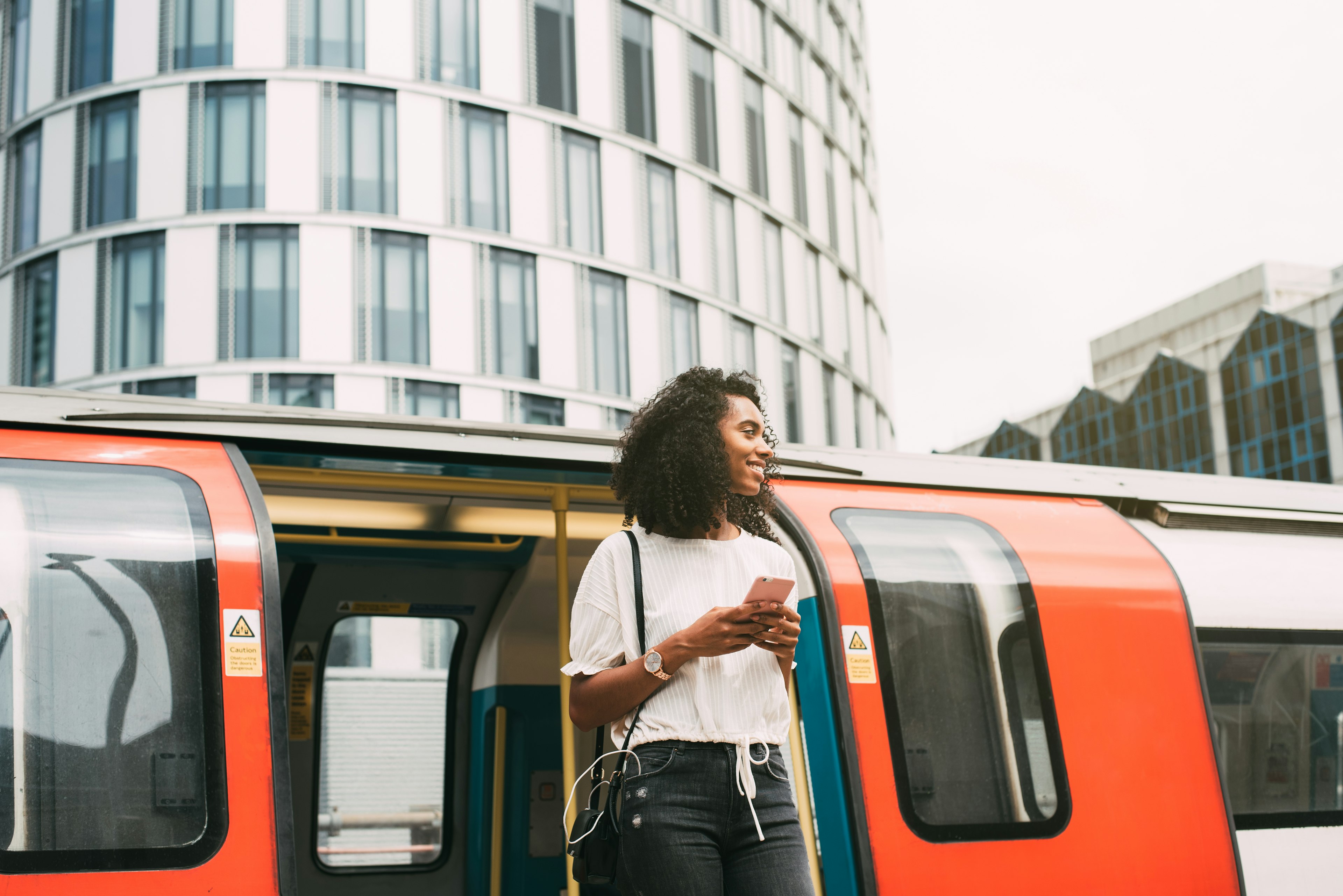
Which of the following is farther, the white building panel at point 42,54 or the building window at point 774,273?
the building window at point 774,273

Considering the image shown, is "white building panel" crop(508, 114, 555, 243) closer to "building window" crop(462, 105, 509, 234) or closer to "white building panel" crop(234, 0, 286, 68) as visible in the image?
"building window" crop(462, 105, 509, 234)

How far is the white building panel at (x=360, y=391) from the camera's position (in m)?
20.0

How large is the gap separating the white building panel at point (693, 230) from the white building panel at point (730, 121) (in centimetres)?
89

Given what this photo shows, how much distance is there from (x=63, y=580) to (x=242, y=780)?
0.64m

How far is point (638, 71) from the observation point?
918 inches

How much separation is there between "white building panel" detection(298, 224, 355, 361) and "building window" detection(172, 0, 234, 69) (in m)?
3.38

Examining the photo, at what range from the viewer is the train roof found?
3.25 metres

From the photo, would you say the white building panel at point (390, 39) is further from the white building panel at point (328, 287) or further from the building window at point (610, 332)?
the building window at point (610, 332)

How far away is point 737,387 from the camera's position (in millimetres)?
2898

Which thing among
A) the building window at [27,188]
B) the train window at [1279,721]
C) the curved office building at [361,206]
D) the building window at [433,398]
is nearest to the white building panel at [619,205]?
the curved office building at [361,206]

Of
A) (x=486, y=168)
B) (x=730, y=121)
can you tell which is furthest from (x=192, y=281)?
(x=730, y=121)

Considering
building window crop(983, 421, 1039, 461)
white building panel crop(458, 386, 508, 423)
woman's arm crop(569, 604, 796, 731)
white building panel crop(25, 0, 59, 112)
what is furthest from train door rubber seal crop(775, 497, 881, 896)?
building window crop(983, 421, 1039, 461)

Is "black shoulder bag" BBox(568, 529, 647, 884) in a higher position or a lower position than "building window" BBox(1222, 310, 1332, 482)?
lower

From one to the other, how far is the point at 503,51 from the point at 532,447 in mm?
19781
